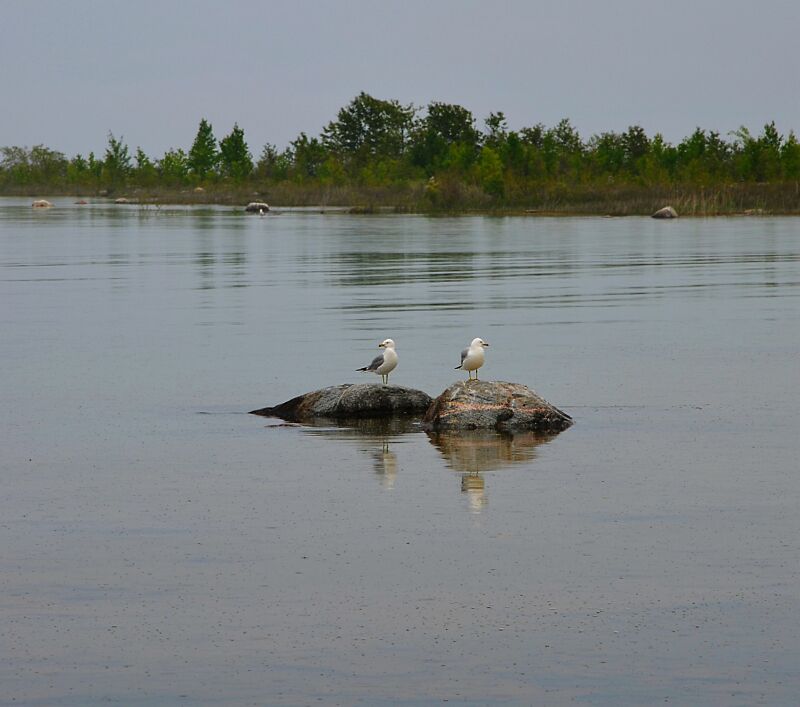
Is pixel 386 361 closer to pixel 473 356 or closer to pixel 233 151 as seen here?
pixel 473 356

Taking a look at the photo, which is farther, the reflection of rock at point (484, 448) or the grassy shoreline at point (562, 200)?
the grassy shoreline at point (562, 200)

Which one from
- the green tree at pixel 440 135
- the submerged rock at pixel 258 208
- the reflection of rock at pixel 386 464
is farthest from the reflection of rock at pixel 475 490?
the green tree at pixel 440 135

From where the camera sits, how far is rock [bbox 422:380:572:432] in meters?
15.3

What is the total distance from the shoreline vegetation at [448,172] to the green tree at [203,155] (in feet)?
0.37

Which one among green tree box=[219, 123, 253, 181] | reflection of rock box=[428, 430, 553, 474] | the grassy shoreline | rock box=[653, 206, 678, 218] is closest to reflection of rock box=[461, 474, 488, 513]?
reflection of rock box=[428, 430, 553, 474]

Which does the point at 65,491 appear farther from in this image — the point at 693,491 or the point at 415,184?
the point at 415,184

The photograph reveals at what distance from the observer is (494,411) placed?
1538cm

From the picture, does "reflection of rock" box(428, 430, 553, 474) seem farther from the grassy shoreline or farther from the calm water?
the grassy shoreline

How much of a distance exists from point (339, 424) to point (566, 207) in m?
77.8

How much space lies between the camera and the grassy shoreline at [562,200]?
8506 centimetres

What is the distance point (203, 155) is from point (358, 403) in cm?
15338

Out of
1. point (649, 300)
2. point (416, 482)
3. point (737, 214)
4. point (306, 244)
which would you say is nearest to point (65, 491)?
point (416, 482)

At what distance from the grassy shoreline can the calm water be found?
59641 millimetres

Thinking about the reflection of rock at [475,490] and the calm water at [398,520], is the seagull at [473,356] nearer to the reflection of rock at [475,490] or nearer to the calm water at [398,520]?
the calm water at [398,520]
